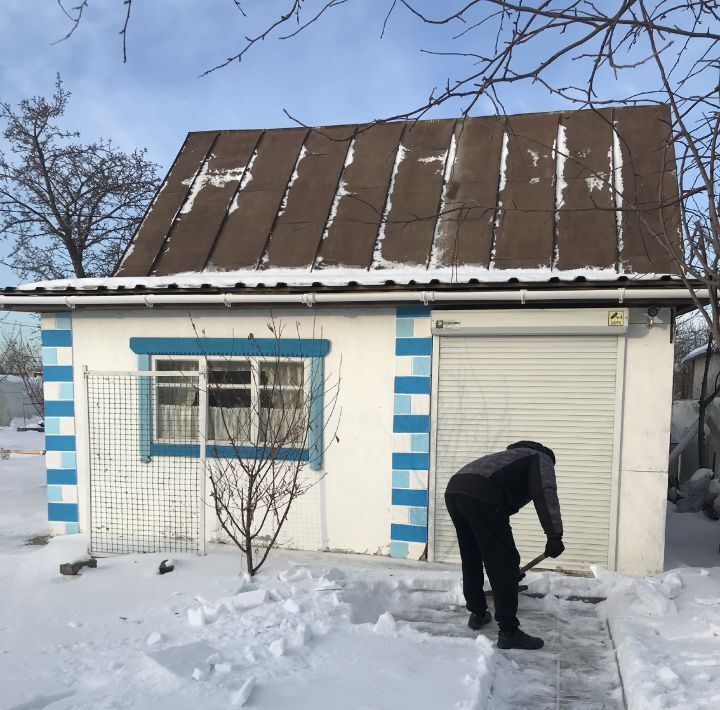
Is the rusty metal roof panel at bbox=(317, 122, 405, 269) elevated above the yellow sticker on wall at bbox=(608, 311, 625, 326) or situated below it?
above

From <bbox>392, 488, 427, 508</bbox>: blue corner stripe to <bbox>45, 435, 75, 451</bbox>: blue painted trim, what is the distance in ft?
11.9

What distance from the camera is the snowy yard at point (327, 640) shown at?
3295 mm

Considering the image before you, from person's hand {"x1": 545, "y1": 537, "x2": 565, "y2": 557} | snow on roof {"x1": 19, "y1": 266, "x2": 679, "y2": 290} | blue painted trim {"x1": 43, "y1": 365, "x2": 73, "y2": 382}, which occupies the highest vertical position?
snow on roof {"x1": 19, "y1": 266, "x2": 679, "y2": 290}

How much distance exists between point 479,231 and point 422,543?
3.38 meters

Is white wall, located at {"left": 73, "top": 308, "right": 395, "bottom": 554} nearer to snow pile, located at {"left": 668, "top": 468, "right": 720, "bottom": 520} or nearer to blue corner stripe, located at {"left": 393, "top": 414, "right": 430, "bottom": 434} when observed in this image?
blue corner stripe, located at {"left": 393, "top": 414, "right": 430, "bottom": 434}

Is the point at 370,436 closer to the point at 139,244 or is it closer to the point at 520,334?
the point at 520,334

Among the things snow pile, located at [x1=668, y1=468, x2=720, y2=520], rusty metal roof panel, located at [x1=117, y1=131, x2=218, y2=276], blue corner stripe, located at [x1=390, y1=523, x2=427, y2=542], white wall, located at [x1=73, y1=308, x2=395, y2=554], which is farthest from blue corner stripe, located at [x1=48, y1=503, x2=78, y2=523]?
snow pile, located at [x1=668, y1=468, x2=720, y2=520]

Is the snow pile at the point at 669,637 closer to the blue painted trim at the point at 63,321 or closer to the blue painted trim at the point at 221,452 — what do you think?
the blue painted trim at the point at 221,452

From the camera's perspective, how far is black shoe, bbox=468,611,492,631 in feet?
14.4

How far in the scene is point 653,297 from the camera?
204 inches

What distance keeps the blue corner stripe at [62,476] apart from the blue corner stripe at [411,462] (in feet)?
11.8

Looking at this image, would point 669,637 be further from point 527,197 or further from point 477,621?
point 527,197

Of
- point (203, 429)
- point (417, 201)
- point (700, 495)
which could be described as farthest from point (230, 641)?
point (700, 495)

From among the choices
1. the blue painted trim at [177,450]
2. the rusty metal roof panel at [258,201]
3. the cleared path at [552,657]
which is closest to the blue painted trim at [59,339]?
the blue painted trim at [177,450]
